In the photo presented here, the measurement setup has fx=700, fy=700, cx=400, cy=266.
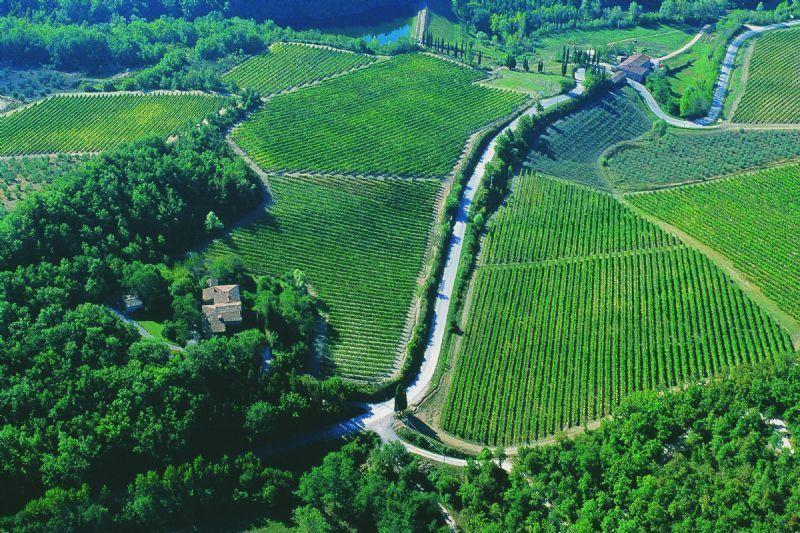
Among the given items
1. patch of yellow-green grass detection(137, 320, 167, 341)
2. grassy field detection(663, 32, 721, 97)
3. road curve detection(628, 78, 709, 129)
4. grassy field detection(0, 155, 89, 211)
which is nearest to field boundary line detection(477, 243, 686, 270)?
patch of yellow-green grass detection(137, 320, 167, 341)

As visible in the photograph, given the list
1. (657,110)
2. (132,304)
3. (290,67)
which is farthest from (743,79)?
(132,304)

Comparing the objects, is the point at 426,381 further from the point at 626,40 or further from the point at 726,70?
the point at 626,40

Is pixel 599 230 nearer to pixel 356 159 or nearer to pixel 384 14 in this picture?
pixel 356 159

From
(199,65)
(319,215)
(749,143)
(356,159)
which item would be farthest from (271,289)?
(749,143)

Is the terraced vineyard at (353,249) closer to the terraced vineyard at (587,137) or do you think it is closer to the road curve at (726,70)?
the terraced vineyard at (587,137)

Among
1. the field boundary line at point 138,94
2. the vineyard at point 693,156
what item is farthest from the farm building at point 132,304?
the vineyard at point 693,156

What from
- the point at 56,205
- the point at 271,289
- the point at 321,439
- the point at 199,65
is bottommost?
the point at 321,439

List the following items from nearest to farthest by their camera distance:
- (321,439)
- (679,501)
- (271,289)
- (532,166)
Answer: (679,501)
(321,439)
(271,289)
(532,166)
